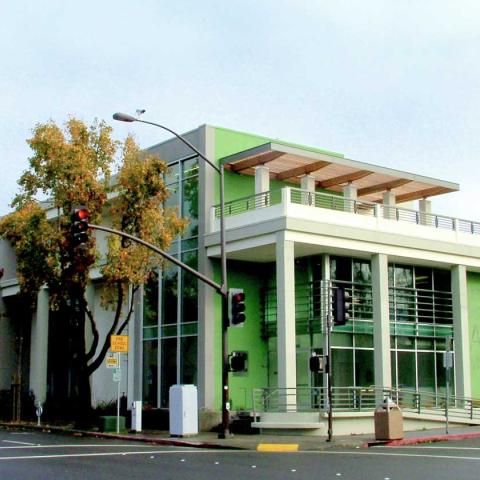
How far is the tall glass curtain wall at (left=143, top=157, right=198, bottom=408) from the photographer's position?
111ft

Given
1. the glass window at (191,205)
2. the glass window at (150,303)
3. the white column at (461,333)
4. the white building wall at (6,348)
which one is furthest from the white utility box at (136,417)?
the white building wall at (6,348)

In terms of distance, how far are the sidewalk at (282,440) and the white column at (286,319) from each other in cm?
229

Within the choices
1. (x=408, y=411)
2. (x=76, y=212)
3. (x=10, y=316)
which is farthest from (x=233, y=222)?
(x=10, y=316)

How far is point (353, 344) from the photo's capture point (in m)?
33.1

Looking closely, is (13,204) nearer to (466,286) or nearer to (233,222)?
(233,222)

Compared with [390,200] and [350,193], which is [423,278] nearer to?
[390,200]

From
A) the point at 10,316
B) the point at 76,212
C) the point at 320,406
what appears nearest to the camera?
the point at 76,212

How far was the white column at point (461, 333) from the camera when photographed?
34531 mm

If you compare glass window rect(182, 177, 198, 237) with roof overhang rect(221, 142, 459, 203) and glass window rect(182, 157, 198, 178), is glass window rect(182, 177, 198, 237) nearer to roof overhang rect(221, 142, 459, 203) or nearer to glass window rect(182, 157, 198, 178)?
glass window rect(182, 157, 198, 178)

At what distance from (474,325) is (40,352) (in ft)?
71.9

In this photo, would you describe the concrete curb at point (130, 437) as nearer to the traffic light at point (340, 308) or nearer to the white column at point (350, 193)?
the traffic light at point (340, 308)

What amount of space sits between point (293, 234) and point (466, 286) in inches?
399

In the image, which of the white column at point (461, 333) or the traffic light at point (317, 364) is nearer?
the traffic light at point (317, 364)

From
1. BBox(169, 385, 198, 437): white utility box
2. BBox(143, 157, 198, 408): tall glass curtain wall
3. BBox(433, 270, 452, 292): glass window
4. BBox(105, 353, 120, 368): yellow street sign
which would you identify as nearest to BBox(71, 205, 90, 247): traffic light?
BBox(169, 385, 198, 437): white utility box
